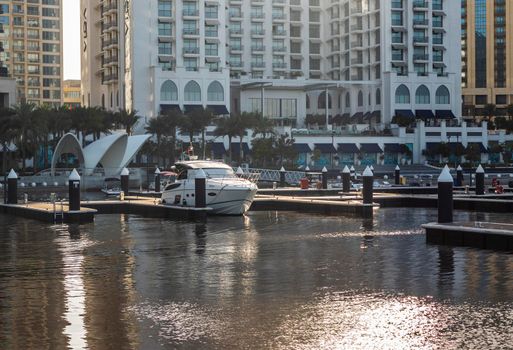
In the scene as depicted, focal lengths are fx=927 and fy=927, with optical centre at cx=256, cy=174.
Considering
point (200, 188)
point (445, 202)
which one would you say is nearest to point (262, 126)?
point (200, 188)

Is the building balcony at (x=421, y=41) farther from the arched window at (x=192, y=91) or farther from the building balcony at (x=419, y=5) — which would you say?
the arched window at (x=192, y=91)

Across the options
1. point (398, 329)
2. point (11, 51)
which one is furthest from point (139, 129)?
point (398, 329)

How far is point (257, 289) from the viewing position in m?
19.8

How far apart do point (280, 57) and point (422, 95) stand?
2200cm

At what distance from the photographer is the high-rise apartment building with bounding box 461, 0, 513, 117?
172m

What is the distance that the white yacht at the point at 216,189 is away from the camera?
4103 cm

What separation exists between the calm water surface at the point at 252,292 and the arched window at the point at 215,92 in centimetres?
9129

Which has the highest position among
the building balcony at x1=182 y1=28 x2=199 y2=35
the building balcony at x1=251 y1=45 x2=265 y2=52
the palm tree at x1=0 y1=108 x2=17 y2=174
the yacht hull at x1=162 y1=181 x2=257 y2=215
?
the building balcony at x1=182 y1=28 x2=199 y2=35

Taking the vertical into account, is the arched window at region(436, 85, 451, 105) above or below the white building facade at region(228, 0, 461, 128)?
below

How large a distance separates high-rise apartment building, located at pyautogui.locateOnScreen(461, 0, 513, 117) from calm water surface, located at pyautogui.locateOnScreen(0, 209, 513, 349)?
146 m

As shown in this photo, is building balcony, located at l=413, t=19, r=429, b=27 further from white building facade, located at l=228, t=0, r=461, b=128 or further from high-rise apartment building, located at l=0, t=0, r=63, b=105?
high-rise apartment building, located at l=0, t=0, r=63, b=105

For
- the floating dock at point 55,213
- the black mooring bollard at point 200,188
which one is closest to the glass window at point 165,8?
the floating dock at point 55,213

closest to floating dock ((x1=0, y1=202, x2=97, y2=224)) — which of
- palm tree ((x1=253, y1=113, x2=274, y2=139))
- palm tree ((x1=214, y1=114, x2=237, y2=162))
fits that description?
palm tree ((x1=214, y1=114, x2=237, y2=162))

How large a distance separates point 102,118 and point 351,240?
7137 centimetres
